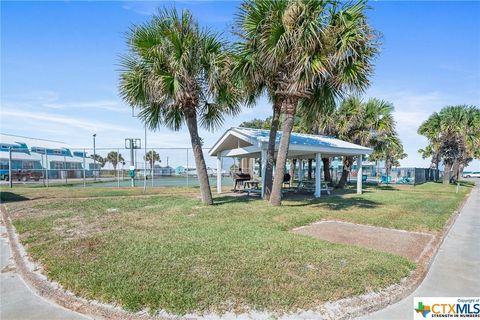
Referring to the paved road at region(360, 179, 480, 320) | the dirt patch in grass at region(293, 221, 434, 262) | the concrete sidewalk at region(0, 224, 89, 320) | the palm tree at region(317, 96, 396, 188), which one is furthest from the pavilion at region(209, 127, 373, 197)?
the concrete sidewalk at region(0, 224, 89, 320)

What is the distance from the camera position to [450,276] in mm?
4801

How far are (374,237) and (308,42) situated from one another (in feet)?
19.6

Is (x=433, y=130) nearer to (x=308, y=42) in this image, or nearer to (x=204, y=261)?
(x=308, y=42)

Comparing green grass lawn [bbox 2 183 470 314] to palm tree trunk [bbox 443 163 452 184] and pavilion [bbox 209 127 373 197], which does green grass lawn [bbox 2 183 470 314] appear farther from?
palm tree trunk [bbox 443 163 452 184]

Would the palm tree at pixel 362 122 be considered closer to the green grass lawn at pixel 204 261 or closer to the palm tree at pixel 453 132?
the green grass lawn at pixel 204 261

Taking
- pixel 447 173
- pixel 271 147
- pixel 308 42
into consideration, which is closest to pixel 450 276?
pixel 308 42

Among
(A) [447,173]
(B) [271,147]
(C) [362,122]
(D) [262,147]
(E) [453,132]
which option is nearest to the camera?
(B) [271,147]

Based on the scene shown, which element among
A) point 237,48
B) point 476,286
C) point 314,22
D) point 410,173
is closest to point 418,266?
point 476,286

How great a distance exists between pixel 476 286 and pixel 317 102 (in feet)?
26.2

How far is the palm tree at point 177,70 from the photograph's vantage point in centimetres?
996

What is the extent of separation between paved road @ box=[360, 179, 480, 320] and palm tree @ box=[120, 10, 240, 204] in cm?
769

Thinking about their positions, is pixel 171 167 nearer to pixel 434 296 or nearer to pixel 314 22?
pixel 314 22

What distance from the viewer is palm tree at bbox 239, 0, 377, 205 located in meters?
9.18

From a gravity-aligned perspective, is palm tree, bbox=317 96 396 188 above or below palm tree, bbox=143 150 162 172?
above
